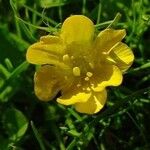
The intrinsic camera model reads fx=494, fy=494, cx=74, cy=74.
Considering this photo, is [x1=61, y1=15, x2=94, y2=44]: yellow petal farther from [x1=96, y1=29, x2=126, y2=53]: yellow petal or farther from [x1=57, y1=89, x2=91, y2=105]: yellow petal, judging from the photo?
[x1=57, y1=89, x2=91, y2=105]: yellow petal

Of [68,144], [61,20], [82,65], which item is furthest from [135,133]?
[61,20]

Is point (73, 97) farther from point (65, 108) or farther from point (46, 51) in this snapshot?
point (65, 108)

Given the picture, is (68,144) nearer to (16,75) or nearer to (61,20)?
(16,75)

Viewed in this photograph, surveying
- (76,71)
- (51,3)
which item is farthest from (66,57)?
(51,3)

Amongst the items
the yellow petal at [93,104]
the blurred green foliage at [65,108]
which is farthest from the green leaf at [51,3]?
the yellow petal at [93,104]

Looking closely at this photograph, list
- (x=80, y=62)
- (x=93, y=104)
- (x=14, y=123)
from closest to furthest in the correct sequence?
(x=93, y=104)
(x=80, y=62)
(x=14, y=123)
